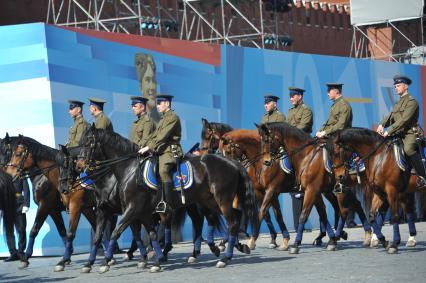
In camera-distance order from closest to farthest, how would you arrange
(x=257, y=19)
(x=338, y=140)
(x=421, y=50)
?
(x=338, y=140) < (x=421, y=50) < (x=257, y=19)

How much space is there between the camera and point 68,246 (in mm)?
15312

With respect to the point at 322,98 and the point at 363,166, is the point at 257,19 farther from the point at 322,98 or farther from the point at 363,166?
the point at 363,166

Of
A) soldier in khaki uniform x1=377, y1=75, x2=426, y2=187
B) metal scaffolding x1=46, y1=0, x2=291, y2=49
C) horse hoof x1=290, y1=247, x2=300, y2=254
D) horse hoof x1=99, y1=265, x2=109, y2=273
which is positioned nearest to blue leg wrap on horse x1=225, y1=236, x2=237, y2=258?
horse hoof x1=290, y1=247, x2=300, y2=254

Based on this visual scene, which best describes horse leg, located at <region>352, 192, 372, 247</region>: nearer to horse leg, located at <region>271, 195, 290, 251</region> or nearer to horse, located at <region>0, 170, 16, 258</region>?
horse leg, located at <region>271, 195, 290, 251</region>

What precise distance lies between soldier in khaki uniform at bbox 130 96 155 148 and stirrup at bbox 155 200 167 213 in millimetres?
1105

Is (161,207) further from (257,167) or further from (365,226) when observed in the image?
(365,226)

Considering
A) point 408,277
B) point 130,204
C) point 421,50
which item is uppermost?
point 421,50

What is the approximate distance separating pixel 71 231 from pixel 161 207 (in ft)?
4.87

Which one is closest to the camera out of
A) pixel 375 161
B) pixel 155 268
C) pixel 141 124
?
pixel 155 268

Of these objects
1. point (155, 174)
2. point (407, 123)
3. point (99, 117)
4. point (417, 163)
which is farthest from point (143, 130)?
point (417, 163)

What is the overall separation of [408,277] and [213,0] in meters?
27.2

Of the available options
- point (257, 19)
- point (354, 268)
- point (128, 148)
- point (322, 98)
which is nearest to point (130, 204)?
point (128, 148)

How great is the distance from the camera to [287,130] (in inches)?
655

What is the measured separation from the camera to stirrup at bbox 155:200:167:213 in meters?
14.7
